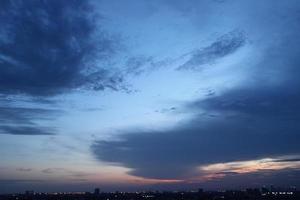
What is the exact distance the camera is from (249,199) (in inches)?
6201

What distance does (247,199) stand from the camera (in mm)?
159000

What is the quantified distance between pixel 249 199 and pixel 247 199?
1617 mm

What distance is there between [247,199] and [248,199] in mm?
1047

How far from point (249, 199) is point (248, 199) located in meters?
0.59

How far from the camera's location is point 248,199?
518 ft
